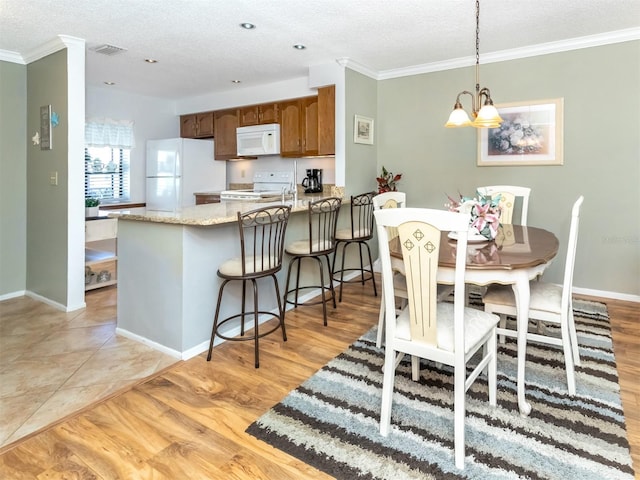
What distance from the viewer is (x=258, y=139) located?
5.32 m

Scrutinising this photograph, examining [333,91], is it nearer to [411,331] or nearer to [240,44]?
[240,44]

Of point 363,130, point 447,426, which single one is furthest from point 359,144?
point 447,426

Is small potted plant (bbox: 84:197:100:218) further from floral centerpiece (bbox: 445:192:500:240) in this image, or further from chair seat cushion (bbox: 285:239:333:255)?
floral centerpiece (bbox: 445:192:500:240)

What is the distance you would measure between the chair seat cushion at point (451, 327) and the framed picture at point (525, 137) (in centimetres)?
259

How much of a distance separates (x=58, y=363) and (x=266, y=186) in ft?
11.8

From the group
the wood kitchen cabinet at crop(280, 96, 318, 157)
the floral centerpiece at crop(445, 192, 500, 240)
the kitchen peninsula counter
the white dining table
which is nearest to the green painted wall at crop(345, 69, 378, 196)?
the wood kitchen cabinet at crop(280, 96, 318, 157)

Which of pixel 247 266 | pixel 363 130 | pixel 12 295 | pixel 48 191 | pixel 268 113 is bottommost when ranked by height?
pixel 12 295

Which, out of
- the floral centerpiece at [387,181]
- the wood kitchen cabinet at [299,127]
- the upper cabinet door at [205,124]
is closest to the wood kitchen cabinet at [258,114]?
the wood kitchen cabinet at [299,127]

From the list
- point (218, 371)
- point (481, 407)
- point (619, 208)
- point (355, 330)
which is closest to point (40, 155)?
point (218, 371)

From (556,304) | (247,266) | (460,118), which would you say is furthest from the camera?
(460,118)

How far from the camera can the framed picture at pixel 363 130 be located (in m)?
4.48

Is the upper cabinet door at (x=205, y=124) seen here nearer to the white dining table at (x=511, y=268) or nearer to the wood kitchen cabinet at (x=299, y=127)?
the wood kitchen cabinet at (x=299, y=127)

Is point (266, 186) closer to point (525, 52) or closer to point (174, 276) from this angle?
point (174, 276)

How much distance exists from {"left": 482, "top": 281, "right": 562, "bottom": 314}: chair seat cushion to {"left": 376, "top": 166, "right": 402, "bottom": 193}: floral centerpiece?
234 cm
